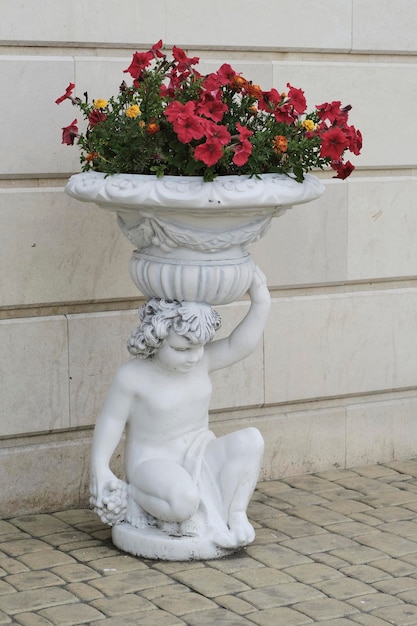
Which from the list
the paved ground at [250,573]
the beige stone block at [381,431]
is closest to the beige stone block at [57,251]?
the paved ground at [250,573]

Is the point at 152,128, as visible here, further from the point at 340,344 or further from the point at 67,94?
the point at 340,344

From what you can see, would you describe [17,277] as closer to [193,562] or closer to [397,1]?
[193,562]

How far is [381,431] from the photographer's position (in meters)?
6.79

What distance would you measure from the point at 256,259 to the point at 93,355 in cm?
97

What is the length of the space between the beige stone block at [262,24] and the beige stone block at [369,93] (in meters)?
0.12

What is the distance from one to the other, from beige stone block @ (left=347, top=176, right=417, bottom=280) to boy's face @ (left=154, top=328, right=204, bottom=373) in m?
1.61

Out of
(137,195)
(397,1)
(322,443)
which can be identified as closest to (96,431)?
(137,195)

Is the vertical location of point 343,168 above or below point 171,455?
above

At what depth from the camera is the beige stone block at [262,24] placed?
5941 mm

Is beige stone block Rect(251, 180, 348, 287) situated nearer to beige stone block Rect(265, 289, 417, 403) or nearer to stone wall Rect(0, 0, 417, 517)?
stone wall Rect(0, 0, 417, 517)

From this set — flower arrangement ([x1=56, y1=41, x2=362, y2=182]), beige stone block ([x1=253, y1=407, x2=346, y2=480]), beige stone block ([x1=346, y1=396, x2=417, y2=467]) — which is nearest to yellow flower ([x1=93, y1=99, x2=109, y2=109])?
flower arrangement ([x1=56, y1=41, x2=362, y2=182])

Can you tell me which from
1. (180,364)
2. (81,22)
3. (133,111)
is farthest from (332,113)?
(81,22)

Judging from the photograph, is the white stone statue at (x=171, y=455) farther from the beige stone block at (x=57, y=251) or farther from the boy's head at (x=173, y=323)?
the beige stone block at (x=57, y=251)

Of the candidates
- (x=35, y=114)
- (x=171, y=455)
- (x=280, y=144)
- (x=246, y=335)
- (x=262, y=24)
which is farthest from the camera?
(x=262, y=24)
